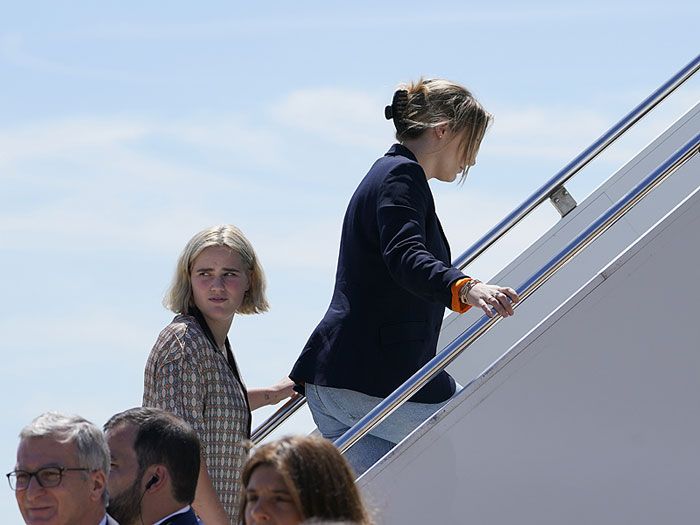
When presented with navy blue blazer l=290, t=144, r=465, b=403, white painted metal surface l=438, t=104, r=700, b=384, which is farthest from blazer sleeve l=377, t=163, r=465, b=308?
white painted metal surface l=438, t=104, r=700, b=384

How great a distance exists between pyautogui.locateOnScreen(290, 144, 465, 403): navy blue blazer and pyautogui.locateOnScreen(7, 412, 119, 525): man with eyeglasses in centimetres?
112

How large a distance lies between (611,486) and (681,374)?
0.44m

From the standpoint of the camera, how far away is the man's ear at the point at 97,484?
12.2ft

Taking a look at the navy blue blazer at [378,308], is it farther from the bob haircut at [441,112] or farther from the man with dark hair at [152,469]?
the man with dark hair at [152,469]

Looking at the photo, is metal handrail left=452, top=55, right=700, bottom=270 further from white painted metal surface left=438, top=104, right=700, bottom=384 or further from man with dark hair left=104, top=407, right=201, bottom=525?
man with dark hair left=104, top=407, right=201, bottom=525

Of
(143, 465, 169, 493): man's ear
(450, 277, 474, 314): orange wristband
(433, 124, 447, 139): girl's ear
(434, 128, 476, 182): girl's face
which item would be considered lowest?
(450, 277, 474, 314): orange wristband

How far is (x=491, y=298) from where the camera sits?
4.36m

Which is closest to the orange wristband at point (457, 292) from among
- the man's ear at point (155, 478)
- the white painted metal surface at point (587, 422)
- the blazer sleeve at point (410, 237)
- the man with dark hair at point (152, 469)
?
the blazer sleeve at point (410, 237)

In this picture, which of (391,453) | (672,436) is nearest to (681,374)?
(672,436)

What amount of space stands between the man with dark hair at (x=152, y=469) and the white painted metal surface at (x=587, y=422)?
904 mm

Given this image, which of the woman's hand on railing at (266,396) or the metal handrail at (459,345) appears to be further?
the woman's hand on railing at (266,396)

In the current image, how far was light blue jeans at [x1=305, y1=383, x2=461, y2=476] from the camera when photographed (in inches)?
185

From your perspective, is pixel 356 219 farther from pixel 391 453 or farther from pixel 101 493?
pixel 101 493

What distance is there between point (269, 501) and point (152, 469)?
1.27m
